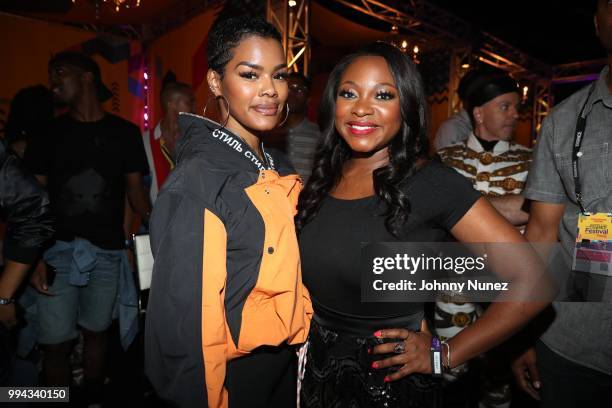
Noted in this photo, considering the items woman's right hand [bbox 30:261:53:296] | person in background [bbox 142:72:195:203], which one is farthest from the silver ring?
person in background [bbox 142:72:195:203]

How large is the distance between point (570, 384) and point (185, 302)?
1.51m

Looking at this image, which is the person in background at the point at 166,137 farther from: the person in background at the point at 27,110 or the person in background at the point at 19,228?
the person in background at the point at 27,110

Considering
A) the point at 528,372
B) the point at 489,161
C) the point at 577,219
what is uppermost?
the point at 489,161

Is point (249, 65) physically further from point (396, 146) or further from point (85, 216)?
point (85, 216)

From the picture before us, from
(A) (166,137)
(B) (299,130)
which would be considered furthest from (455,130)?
(A) (166,137)

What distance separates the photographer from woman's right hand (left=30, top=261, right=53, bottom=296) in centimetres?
258

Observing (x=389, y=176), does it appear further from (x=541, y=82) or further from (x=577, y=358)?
(x=541, y=82)

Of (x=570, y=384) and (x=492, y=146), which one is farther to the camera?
(x=492, y=146)

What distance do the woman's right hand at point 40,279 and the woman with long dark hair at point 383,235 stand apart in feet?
6.34

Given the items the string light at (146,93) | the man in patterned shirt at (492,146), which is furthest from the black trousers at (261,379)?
the string light at (146,93)

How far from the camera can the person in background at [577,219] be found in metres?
1.54

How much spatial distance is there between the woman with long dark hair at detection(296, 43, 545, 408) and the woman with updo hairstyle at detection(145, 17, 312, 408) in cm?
14

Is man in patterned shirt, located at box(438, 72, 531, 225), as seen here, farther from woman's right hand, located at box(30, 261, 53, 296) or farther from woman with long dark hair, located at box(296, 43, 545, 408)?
woman's right hand, located at box(30, 261, 53, 296)

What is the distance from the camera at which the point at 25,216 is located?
2.04 m
